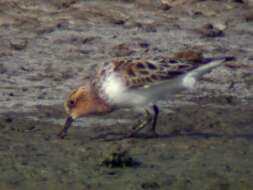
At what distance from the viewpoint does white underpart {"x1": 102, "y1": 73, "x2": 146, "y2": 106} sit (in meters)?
11.5

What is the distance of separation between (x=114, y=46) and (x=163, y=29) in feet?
3.34

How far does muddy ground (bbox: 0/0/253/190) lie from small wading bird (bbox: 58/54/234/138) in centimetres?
33

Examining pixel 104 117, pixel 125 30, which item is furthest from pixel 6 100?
pixel 125 30

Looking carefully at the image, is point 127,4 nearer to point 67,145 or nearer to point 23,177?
point 67,145

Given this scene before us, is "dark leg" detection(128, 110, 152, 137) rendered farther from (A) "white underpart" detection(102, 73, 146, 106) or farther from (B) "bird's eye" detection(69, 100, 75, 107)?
(B) "bird's eye" detection(69, 100, 75, 107)

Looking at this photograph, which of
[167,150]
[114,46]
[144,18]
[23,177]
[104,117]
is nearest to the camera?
[23,177]

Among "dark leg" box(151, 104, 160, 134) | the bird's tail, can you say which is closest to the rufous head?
"dark leg" box(151, 104, 160, 134)

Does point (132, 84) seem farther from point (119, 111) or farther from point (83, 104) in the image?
point (119, 111)

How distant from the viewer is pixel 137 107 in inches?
467

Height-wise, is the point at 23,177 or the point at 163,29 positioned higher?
the point at 23,177

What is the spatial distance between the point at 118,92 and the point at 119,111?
121cm

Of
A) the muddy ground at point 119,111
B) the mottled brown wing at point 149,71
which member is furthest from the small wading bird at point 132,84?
the muddy ground at point 119,111

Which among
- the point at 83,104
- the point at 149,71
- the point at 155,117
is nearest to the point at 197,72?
the point at 149,71

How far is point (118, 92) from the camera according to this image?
1151cm
